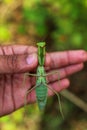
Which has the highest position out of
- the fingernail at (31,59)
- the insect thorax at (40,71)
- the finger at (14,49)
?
the fingernail at (31,59)

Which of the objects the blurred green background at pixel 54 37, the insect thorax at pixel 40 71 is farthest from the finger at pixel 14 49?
the blurred green background at pixel 54 37

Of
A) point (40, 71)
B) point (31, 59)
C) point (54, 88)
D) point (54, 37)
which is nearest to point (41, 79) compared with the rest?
point (40, 71)

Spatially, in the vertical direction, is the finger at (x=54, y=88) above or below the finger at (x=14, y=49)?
below

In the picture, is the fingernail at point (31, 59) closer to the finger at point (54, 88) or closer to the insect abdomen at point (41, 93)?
the insect abdomen at point (41, 93)

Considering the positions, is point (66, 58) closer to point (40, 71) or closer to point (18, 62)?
point (40, 71)

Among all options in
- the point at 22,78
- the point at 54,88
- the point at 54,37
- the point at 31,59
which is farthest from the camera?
the point at 54,37

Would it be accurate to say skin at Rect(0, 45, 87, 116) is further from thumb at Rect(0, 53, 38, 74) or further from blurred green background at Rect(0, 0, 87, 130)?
blurred green background at Rect(0, 0, 87, 130)

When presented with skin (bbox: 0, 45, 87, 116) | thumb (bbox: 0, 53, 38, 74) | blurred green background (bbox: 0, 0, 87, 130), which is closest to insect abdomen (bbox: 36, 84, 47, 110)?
thumb (bbox: 0, 53, 38, 74)
